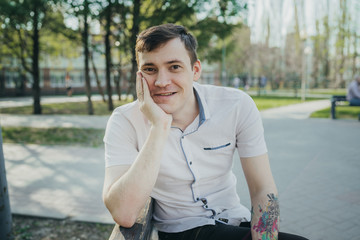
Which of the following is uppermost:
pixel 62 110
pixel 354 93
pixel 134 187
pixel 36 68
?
pixel 36 68

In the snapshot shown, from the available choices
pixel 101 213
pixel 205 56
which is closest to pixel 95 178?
pixel 101 213

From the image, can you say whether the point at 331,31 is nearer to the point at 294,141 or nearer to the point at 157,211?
the point at 294,141

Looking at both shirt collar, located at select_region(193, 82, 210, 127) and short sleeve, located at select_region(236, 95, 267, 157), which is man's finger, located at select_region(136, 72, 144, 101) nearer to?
shirt collar, located at select_region(193, 82, 210, 127)

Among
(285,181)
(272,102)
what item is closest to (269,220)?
(285,181)

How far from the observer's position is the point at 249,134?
1958 mm

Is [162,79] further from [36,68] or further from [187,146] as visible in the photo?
[36,68]

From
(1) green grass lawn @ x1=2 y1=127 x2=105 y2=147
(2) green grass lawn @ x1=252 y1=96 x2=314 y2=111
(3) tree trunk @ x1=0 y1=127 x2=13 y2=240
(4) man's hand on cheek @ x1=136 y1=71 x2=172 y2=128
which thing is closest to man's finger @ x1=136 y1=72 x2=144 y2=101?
(4) man's hand on cheek @ x1=136 y1=71 x2=172 y2=128

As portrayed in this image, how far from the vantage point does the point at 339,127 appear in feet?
30.2

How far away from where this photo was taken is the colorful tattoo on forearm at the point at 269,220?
1.76 m

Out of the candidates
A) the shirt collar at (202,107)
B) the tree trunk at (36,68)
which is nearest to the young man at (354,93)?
the shirt collar at (202,107)

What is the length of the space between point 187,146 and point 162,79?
0.44 metres

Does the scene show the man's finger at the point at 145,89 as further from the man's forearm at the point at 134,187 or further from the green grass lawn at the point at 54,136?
the green grass lawn at the point at 54,136

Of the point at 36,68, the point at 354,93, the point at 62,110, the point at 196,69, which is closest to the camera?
the point at 196,69

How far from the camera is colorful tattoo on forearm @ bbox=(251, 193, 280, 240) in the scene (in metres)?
1.76
